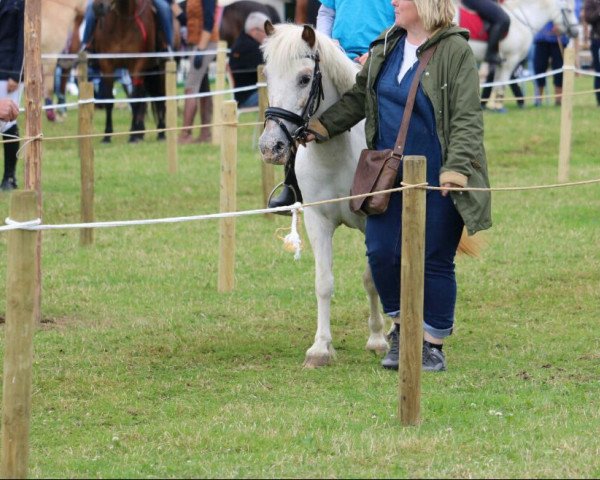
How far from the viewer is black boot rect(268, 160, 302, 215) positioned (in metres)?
7.62

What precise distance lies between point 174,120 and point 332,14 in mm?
7047

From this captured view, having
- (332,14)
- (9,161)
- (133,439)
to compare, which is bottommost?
(133,439)

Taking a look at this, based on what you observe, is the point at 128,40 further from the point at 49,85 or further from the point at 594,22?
the point at 594,22

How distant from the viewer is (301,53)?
6.91 meters

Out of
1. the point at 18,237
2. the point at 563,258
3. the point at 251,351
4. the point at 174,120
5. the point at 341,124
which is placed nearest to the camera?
the point at 18,237

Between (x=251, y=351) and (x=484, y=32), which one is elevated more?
(x=484, y=32)

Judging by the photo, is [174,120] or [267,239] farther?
[174,120]

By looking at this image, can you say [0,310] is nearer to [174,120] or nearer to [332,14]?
[332,14]

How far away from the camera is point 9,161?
13.9 m

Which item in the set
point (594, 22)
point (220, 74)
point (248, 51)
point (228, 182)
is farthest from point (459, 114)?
point (594, 22)

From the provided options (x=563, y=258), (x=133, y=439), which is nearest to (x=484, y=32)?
(x=563, y=258)

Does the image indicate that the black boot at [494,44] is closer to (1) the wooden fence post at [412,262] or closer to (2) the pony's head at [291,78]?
(2) the pony's head at [291,78]

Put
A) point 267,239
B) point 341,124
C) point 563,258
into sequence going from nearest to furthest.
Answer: point 341,124 < point 563,258 < point 267,239

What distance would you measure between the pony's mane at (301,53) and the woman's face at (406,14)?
0.51 meters
